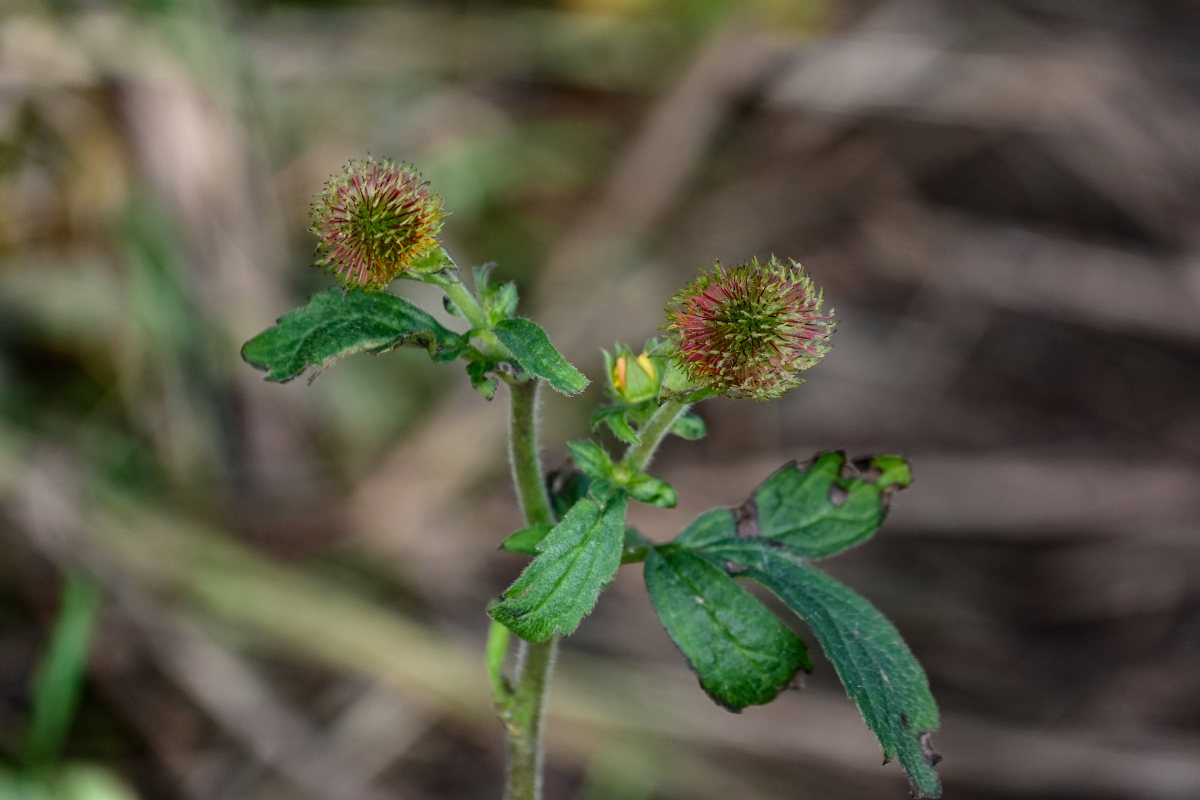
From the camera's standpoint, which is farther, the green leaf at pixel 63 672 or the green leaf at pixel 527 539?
the green leaf at pixel 63 672

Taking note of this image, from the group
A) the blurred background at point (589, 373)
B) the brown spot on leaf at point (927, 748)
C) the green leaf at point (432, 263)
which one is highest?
the blurred background at point (589, 373)

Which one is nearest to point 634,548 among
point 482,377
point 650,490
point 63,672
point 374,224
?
point 650,490

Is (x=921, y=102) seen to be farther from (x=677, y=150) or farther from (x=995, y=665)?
(x=995, y=665)

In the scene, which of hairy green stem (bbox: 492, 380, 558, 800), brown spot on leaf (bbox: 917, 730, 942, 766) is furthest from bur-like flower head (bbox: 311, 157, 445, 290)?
brown spot on leaf (bbox: 917, 730, 942, 766)

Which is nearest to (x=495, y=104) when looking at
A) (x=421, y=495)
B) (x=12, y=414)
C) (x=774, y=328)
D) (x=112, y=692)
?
(x=421, y=495)

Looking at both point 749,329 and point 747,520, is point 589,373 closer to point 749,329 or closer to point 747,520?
point 747,520

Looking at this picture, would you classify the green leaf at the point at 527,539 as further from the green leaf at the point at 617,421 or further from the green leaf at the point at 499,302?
the green leaf at the point at 499,302

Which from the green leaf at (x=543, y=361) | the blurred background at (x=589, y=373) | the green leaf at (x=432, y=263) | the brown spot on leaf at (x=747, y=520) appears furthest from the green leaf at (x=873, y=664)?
the blurred background at (x=589, y=373)
